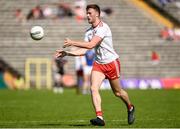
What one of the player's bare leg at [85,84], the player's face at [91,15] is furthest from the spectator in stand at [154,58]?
the player's face at [91,15]

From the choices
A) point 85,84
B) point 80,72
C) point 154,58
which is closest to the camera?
point 85,84

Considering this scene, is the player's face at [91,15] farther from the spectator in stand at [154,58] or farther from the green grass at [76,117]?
the spectator in stand at [154,58]

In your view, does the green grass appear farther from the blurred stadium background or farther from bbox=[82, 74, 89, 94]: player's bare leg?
the blurred stadium background

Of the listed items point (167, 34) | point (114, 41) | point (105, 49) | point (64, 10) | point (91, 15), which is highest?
point (91, 15)

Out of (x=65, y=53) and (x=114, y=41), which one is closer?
(x=65, y=53)

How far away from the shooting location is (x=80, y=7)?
41844 millimetres

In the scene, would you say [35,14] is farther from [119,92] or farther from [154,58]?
[119,92]

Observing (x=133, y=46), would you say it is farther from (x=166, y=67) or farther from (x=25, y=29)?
(x=25, y=29)

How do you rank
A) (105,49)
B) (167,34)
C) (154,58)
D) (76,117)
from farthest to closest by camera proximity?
(167,34) < (154,58) < (76,117) < (105,49)

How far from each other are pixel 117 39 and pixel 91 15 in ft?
89.4

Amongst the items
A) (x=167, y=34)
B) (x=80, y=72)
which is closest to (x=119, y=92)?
(x=80, y=72)

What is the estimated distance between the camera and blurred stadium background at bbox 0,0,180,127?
3816 centimetres

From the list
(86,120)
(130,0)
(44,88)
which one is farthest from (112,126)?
(130,0)

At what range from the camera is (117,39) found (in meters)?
40.5
